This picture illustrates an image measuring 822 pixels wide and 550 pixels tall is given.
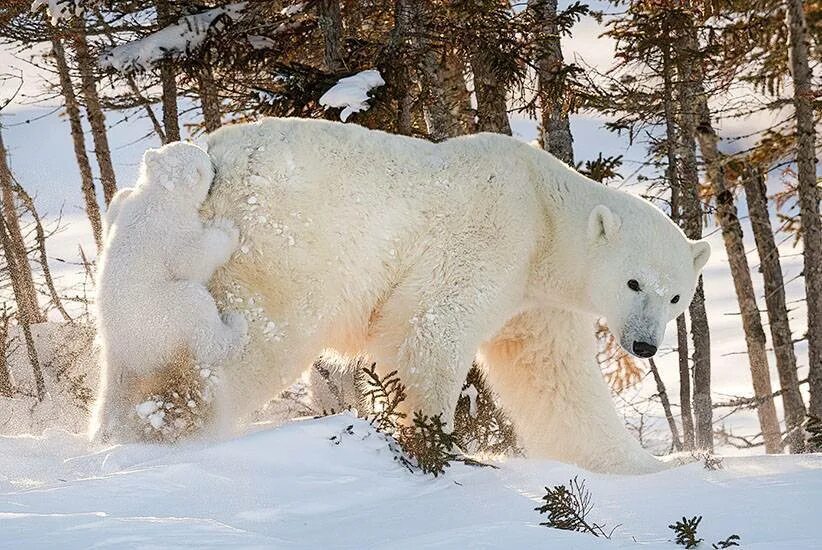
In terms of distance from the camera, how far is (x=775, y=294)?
15625mm

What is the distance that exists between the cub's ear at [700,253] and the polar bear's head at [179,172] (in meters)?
3.32

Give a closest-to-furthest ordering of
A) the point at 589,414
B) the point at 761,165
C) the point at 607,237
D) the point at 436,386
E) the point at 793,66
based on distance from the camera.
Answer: the point at 436,386
the point at 607,237
the point at 589,414
the point at 793,66
the point at 761,165

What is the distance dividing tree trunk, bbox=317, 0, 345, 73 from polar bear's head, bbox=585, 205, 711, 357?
4544 millimetres

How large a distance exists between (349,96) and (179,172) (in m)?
3.60

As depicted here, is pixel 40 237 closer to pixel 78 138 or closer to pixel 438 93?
pixel 78 138

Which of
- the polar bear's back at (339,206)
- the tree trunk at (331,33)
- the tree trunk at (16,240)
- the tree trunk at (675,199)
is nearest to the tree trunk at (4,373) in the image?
the tree trunk at (16,240)

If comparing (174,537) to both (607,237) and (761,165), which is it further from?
(761,165)

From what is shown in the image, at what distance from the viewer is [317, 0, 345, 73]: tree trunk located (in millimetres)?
10133

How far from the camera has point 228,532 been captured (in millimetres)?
3000

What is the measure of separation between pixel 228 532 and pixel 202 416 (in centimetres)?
265

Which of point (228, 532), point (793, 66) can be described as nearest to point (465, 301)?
point (228, 532)

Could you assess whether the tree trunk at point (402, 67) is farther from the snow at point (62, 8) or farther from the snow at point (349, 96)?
the snow at point (62, 8)

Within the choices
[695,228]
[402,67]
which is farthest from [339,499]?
[695,228]

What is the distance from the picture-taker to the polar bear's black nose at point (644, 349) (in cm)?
614
